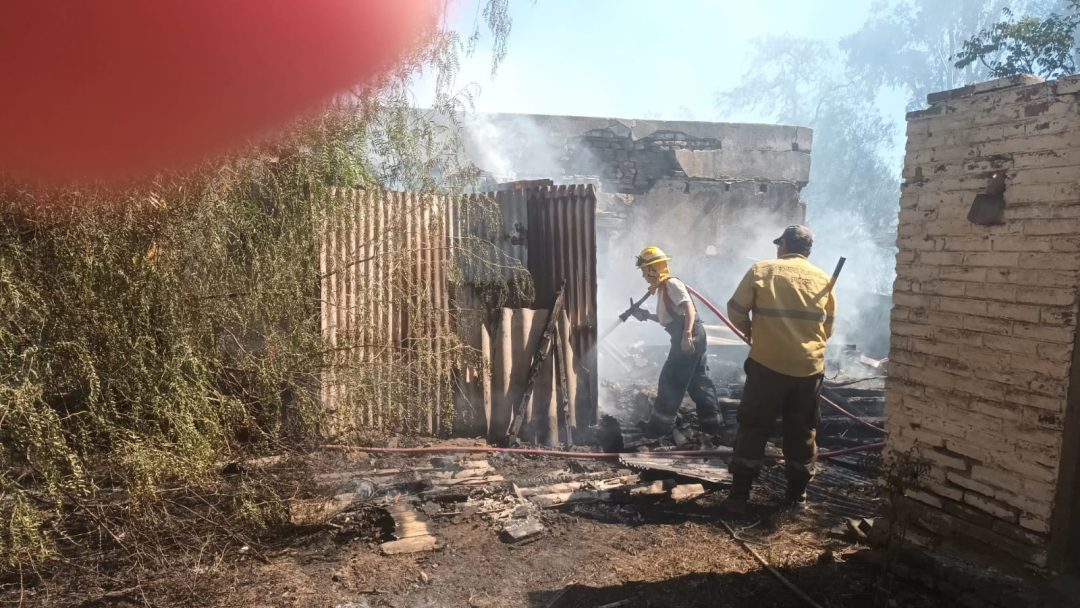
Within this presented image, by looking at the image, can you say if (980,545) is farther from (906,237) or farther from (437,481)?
(437,481)

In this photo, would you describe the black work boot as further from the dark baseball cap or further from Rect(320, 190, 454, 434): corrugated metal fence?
Rect(320, 190, 454, 434): corrugated metal fence

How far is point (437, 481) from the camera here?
17.1 feet

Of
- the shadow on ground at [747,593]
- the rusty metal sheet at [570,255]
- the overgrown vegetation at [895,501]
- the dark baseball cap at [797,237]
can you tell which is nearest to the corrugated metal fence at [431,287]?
the rusty metal sheet at [570,255]

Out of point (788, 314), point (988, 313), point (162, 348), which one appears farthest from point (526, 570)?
point (988, 313)

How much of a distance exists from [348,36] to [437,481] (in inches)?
140

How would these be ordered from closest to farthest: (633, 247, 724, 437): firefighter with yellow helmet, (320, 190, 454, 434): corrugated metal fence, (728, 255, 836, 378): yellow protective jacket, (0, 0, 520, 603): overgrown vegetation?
(0, 0, 520, 603): overgrown vegetation < (728, 255, 836, 378): yellow protective jacket < (320, 190, 454, 434): corrugated metal fence < (633, 247, 724, 437): firefighter with yellow helmet

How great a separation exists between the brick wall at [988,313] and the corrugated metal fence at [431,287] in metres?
3.15

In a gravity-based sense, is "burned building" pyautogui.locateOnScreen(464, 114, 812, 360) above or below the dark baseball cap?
above

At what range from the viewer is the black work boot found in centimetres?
508

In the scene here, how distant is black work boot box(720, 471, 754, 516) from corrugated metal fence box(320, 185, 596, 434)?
2.03 metres

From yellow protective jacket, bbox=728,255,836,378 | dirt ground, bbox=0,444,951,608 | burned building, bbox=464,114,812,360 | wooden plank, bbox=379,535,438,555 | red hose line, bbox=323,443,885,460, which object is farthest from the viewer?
burned building, bbox=464,114,812,360

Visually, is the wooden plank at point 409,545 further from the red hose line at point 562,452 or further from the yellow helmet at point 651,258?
the yellow helmet at point 651,258

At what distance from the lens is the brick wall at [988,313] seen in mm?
3469

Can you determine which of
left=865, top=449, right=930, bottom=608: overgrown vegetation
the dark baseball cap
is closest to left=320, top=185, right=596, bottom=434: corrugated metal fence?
the dark baseball cap
